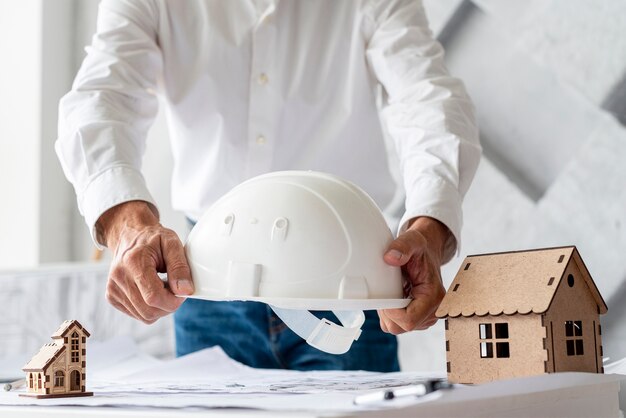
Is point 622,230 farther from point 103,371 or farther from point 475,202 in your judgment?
point 103,371

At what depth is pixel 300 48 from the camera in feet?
4.41

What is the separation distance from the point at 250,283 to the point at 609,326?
1.18 metres

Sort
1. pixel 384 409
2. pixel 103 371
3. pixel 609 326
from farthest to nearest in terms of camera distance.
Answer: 1. pixel 609 326
2. pixel 103 371
3. pixel 384 409

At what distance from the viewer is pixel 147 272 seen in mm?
854

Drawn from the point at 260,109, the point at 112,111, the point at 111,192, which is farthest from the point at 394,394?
the point at 260,109

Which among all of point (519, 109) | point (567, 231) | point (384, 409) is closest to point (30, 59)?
point (519, 109)

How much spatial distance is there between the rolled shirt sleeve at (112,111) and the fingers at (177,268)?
6.6 inches

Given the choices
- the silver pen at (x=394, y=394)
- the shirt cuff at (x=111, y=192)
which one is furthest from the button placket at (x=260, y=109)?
the silver pen at (x=394, y=394)

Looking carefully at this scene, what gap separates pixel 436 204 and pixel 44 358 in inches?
17.8

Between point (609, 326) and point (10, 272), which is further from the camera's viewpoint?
point (10, 272)

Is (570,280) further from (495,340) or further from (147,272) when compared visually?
(147,272)

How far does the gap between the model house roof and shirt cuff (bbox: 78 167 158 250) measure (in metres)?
0.39

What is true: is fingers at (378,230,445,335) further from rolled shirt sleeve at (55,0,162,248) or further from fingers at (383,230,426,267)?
rolled shirt sleeve at (55,0,162,248)

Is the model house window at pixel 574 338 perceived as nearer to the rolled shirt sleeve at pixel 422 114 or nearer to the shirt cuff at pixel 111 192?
the rolled shirt sleeve at pixel 422 114
